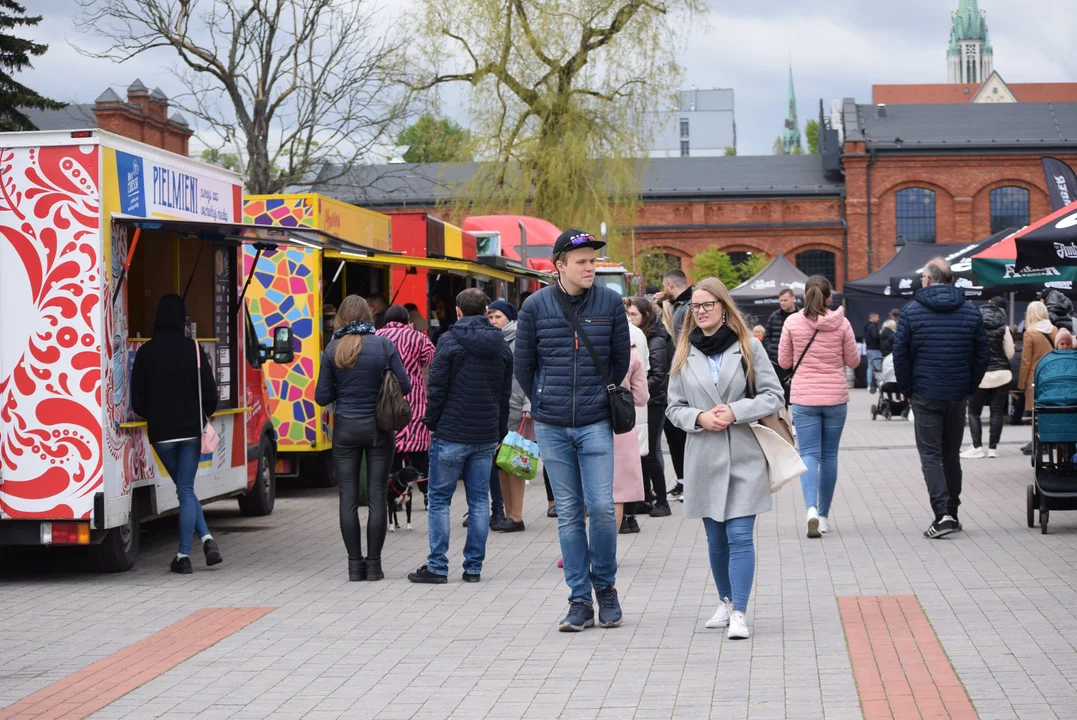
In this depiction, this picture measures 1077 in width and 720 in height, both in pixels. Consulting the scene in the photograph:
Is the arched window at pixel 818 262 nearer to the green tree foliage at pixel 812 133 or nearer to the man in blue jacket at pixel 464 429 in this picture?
the green tree foliage at pixel 812 133

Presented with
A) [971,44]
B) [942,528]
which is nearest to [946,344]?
[942,528]

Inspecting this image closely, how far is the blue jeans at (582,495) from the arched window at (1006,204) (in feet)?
200

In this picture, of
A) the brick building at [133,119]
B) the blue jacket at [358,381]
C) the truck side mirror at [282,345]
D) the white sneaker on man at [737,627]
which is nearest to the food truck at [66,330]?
the blue jacket at [358,381]

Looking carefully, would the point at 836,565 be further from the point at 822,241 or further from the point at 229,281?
the point at 822,241

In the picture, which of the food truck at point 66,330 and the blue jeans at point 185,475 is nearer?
the food truck at point 66,330

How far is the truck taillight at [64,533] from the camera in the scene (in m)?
8.81

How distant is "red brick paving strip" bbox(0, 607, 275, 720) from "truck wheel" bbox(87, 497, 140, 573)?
A: 4.97 ft

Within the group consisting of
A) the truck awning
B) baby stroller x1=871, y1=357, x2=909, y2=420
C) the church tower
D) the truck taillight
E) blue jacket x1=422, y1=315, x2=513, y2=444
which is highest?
the church tower

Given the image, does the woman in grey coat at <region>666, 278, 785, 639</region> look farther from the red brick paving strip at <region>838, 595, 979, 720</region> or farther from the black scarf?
the red brick paving strip at <region>838, 595, 979, 720</region>

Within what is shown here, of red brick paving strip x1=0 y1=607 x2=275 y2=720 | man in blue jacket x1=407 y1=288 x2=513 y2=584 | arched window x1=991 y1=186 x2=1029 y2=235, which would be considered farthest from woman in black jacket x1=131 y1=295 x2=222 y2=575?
arched window x1=991 y1=186 x2=1029 y2=235

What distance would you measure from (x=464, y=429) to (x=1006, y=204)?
6022cm

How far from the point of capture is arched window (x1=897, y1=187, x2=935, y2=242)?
64562mm

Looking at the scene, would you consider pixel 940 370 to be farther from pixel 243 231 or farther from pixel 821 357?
pixel 243 231

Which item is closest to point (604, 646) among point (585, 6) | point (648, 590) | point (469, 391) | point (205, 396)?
point (648, 590)
